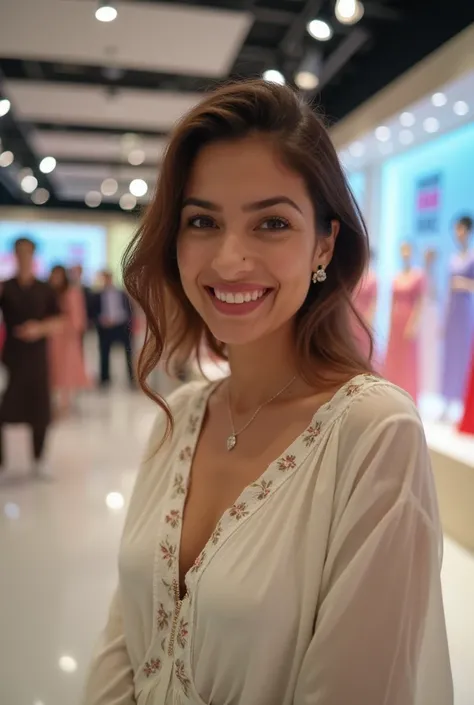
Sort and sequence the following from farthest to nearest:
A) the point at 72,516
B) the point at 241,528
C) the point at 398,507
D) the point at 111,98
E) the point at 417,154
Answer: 1. the point at 111,98
2. the point at 417,154
3. the point at 72,516
4. the point at 241,528
5. the point at 398,507

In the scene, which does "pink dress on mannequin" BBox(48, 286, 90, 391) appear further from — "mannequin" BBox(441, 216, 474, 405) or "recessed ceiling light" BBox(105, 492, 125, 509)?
"mannequin" BBox(441, 216, 474, 405)

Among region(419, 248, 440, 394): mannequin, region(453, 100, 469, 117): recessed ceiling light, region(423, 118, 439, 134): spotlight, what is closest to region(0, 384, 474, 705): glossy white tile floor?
region(419, 248, 440, 394): mannequin

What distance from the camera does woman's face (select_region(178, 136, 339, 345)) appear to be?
3.32 feet

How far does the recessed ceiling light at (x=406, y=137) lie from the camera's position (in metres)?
4.88

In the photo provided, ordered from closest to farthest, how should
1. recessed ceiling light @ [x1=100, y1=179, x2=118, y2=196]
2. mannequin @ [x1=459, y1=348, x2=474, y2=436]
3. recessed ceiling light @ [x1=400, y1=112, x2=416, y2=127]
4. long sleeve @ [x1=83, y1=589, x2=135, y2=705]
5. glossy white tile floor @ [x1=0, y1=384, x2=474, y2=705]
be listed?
long sleeve @ [x1=83, y1=589, x2=135, y2=705] → glossy white tile floor @ [x1=0, y1=384, x2=474, y2=705] → mannequin @ [x1=459, y1=348, x2=474, y2=436] → recessed ceiling light @ [x1=400, y1=112, x2=416, y2=127] → recessed ceiling light @ [x1=100, y1=179, x2=118, y2=196]

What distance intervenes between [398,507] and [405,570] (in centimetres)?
9

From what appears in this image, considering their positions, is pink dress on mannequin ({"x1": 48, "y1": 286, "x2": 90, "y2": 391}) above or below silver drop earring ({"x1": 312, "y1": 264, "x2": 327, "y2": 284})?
below

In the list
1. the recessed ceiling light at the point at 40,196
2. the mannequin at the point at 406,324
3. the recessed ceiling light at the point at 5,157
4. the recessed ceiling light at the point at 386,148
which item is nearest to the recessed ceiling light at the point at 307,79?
the recessed ceiling light at the point at 386,148

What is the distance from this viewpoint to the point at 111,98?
6.18 metres

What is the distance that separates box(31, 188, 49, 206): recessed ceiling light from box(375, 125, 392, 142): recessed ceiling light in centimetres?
939

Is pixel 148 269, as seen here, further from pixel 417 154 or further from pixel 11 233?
pixel 11 233

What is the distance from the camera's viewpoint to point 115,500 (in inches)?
155

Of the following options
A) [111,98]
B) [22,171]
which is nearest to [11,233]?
[22,171]

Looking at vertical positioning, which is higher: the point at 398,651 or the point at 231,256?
the point at 231,256
